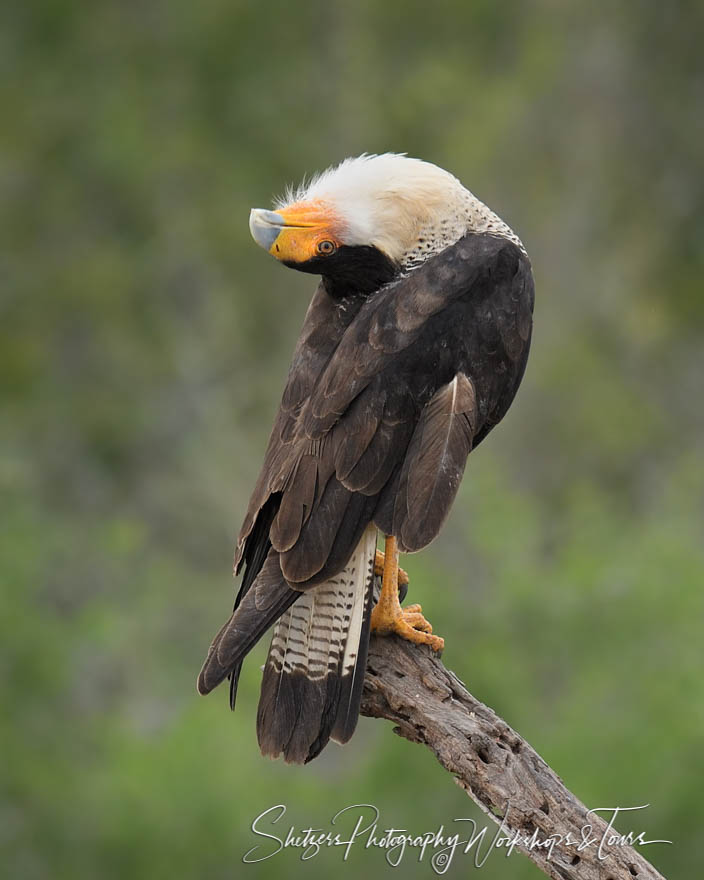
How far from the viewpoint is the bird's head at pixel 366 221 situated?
4.79 m

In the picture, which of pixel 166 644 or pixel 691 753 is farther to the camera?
pixel 166 644

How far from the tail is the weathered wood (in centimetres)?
22

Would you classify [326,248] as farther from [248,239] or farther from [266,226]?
[248,239]

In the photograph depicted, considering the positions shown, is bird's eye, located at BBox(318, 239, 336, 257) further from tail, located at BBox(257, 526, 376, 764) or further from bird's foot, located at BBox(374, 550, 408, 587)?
bird's foot, located at BBox(374, 550, 408, 587)

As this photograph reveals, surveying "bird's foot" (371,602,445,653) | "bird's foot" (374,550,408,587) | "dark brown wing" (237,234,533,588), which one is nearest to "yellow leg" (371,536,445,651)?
"bird's foot" (371,602,445,653)

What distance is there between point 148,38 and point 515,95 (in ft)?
14.1

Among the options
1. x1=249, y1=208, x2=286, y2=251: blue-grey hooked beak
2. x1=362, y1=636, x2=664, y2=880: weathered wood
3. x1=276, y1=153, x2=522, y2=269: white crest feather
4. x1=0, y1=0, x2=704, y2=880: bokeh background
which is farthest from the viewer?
x1=0, y1=0, x2=704, y2=880: bokeh background

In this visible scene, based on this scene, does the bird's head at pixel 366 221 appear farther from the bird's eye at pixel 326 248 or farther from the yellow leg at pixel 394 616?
the yellow leg at pixel 394 616

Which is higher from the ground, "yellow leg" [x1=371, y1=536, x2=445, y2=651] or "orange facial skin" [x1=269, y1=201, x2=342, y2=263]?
"orange facial skin" [x1=269, y1=201, x2=342, y2=263]

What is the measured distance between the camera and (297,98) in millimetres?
17188

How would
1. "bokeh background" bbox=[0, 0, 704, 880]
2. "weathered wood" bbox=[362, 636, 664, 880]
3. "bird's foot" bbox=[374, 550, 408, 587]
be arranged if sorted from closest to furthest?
"weathered wood" bbox=[362, 636, 664, 880]
"bird's foot" bbox=[374, 550, 408, 587]
"bokeh background" bbox=[0, 0, 704, 880]

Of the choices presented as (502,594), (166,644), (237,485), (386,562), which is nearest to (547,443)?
(237,485)

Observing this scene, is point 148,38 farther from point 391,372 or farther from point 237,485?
point 391,372

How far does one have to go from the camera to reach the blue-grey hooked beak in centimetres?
476
